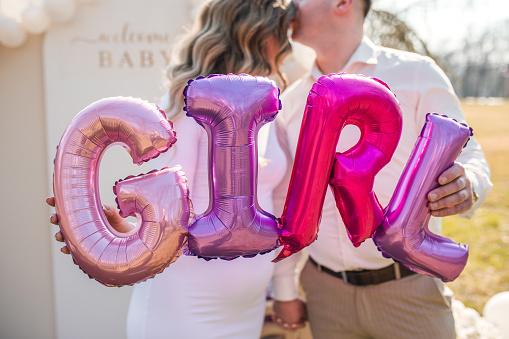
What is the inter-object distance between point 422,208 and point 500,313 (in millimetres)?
2420

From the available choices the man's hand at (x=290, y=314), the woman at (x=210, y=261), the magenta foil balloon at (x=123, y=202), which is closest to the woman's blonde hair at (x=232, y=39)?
the woman at (x=210, y=261)

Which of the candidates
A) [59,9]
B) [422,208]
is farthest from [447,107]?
[59,9]

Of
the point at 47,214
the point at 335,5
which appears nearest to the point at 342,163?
the point at 335,5

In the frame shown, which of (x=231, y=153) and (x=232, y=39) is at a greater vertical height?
(x=232, y=39)

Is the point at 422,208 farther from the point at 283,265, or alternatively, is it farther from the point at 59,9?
the point at 59,9

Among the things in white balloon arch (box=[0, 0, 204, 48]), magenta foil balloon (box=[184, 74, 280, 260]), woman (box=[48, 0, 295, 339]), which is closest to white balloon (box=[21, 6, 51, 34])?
white balloon arch (box=[0, 0, 204, 48])

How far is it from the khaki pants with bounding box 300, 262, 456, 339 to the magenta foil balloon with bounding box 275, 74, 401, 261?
735mm

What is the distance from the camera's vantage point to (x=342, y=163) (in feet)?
3.51

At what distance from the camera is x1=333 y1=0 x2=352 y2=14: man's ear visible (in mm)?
1695

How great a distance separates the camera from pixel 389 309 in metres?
1.72

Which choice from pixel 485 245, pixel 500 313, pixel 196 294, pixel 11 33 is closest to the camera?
pixel 196 294

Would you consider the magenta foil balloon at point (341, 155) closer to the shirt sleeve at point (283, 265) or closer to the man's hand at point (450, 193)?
the man's hand at point (450, 193)

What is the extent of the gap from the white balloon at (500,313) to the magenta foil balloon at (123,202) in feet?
9.13

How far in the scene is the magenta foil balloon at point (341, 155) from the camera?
103 cm
